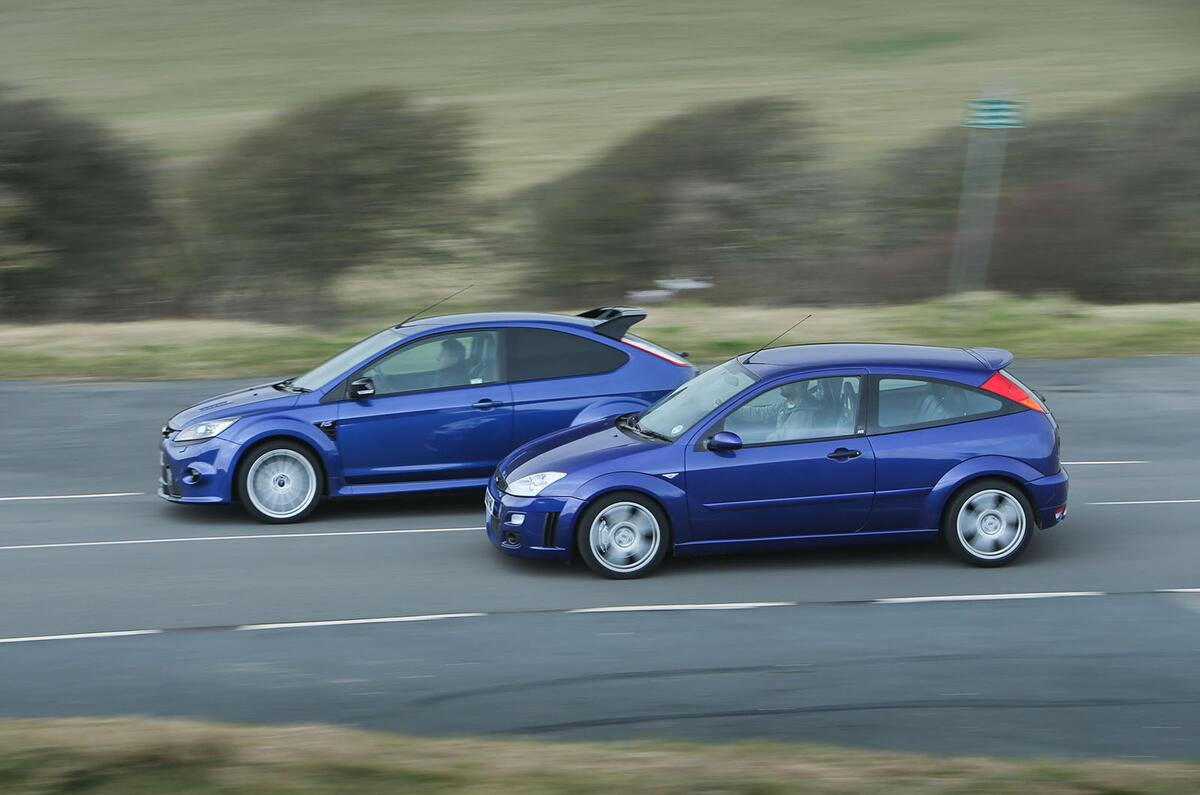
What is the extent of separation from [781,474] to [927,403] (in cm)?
110

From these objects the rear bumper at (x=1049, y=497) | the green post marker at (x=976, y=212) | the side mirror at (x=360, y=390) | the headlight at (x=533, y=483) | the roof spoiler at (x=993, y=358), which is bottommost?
the headlight at (x=533, y=483)

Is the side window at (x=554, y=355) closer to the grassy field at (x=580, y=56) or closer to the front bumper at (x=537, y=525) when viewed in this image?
the front bumper at (x=537, y=525)

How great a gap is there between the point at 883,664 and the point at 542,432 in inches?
173

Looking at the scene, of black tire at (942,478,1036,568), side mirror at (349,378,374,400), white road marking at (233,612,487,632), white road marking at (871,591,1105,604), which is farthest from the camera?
side mirror at (349,378,374,400)

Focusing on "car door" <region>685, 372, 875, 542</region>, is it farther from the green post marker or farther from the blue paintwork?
the green post marker

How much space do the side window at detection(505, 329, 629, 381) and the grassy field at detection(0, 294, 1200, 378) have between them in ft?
23.1

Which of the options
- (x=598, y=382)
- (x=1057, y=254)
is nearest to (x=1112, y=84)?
(x=1057, y=254)

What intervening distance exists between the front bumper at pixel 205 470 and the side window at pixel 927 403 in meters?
4.90

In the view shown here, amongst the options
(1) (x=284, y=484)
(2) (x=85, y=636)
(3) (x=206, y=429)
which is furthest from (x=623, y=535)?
(3) (x=206, y=429)

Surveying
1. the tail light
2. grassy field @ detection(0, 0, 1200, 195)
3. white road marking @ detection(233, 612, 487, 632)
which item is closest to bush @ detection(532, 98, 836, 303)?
grassy field @ detection(0, 0, 1200, 195)

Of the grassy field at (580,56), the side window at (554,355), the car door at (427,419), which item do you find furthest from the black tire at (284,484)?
the grassy field at (580,56)

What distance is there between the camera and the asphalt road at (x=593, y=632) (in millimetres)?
6598

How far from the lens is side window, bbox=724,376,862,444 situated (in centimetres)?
923

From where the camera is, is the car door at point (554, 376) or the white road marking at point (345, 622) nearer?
the white road marking at point (345, 622)
